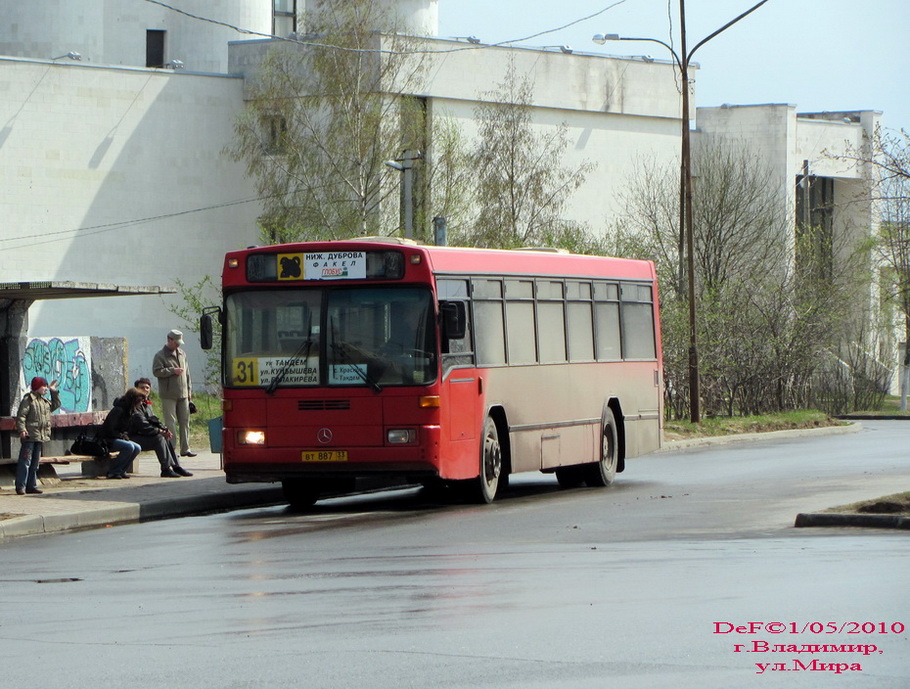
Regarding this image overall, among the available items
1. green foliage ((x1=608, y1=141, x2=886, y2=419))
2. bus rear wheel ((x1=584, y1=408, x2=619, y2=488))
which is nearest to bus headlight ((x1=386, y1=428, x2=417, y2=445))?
bus rear wheel ((x1=584, y1=408, x2=619, y2=488))

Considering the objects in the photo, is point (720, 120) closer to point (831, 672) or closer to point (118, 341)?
point (118, 341)

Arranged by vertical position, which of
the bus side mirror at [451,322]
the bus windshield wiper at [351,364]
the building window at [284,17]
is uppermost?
the building window at [284,17]

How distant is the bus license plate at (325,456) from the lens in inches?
670

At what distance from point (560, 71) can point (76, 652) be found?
4878 centimetres

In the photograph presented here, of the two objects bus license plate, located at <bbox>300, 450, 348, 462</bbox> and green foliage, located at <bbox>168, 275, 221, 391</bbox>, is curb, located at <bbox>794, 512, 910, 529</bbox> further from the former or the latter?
green foliage, located at <bbox>168, 275, 221, 391</bbox>

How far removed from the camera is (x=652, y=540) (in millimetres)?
13500

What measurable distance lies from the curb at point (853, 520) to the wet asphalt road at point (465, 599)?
32cm

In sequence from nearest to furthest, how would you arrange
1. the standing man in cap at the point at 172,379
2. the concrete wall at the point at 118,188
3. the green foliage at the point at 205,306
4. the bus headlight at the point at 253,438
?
the bus headlight at the point at 253,438, the standing man in cap at the point at 172,379, the green foliage at the point at 205,306, the concrete wall at the point at 118,188

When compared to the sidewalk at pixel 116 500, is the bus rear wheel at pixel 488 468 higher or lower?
higher

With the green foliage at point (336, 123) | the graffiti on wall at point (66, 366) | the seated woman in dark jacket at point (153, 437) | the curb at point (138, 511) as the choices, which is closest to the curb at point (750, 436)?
the graffiti on wall at point (66, 366)

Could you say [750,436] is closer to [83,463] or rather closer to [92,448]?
[83,463]

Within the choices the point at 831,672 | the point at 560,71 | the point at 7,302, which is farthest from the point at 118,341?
the point at 560,71

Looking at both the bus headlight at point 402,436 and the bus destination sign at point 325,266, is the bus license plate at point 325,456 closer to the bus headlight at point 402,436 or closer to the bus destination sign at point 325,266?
the bus headlight at point 402,436

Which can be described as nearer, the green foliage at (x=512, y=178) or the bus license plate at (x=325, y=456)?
the bus license plate at (x=325, y=456)
